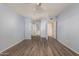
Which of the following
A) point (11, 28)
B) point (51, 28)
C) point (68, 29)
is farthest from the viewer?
point (68, 29)

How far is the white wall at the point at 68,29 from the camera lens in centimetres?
187

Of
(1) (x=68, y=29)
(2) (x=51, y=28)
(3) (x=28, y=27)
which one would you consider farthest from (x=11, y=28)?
(1) (x=68, y=29)

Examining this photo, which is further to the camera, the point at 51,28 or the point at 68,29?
the point at 68,29

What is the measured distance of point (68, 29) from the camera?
2105 millimetres

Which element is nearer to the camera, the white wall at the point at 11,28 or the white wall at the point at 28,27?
the white wall at the point at 11,28

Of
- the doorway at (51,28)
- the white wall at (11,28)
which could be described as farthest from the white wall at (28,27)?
the doorway at (51,28)

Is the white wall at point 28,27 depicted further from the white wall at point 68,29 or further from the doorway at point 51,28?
the white wall at point 68,29

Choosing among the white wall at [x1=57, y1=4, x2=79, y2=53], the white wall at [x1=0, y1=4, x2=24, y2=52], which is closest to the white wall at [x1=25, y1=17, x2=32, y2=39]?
the white wall at [x1=0, y1=4, x2=24, y2=52]

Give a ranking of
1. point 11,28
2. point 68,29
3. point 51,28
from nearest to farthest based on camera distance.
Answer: point 11,28
point 51,28
point 68,29

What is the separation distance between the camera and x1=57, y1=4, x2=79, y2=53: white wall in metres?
1.87

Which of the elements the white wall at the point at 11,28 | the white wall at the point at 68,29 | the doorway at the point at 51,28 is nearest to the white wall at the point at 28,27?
the white wall at the point at 11,28

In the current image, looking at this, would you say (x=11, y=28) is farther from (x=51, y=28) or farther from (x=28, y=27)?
(x=51, y=28)

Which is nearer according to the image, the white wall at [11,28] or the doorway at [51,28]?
the white wall at [11,28]

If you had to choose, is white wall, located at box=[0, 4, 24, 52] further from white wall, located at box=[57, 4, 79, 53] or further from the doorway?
white wall, located at box=[57, 4, 79, 53]
